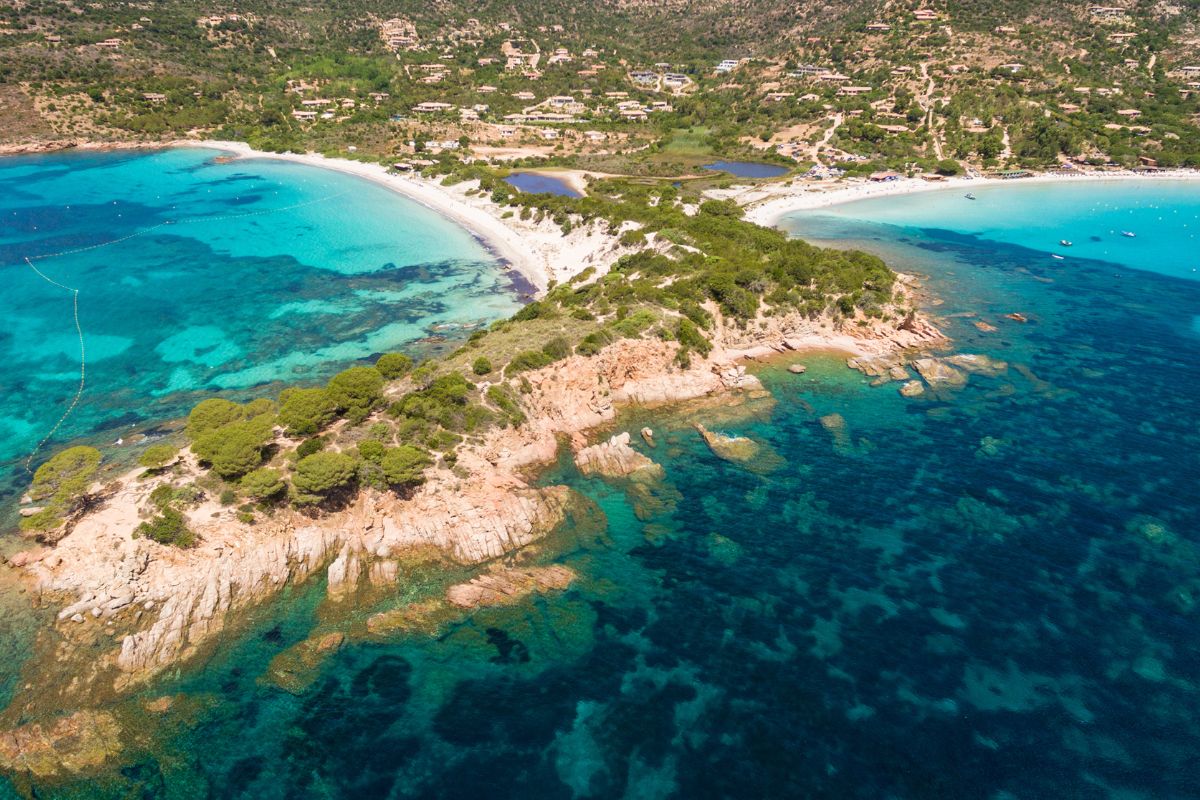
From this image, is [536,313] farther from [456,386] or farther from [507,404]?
[456,386]

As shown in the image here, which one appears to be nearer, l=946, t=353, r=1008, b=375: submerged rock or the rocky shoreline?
the rocky shoreline

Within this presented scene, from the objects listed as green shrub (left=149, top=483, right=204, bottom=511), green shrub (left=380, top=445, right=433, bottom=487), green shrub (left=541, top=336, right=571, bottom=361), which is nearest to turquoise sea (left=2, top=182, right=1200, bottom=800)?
green shrub (left=380, top=445, right=433, bottom=487)

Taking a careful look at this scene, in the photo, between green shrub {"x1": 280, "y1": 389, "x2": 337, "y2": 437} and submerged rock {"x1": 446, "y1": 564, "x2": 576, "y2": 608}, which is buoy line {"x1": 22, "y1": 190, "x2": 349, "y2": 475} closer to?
green shrub {"x1": 280, "y1": 389, "x2": 337, "y2": 437}

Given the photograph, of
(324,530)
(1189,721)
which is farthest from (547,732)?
(1189,721)

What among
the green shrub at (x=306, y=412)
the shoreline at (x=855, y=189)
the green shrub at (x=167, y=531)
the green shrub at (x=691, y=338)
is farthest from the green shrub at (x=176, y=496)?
the shoreline at (x=855, y=189)

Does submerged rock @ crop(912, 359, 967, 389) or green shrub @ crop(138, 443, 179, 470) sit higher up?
submerged rock @ crop(912, 359, 967, 389)

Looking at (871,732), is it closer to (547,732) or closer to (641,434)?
(547,732)
